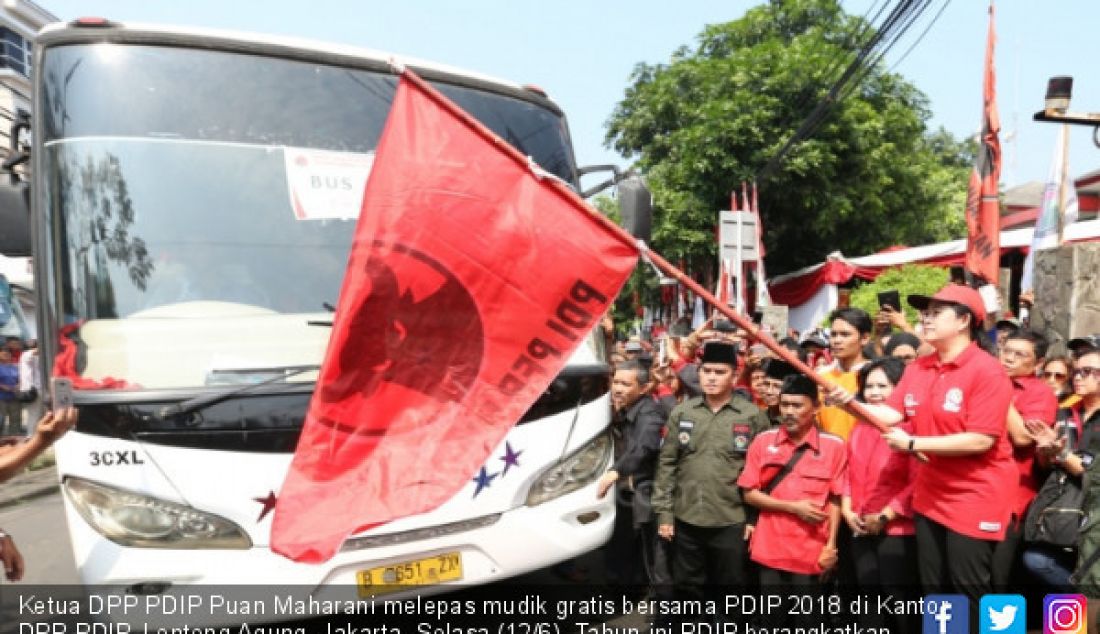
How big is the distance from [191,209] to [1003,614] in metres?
3.77

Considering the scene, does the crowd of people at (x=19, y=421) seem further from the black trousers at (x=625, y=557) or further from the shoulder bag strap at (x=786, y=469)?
the black trousers at (x=625, y=557)

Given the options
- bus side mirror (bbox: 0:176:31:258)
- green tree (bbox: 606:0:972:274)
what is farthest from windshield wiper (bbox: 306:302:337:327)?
green tree (bbox: 606:0:972:274)

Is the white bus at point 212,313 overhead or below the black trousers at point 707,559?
overhead

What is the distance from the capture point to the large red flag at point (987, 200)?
250 inches

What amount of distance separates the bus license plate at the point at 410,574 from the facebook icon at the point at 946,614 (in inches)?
78.1

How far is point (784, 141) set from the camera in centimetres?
1686

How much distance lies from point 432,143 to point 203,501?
1643 mm

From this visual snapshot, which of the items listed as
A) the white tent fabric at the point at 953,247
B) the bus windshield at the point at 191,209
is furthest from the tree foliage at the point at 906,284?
the bus windshield at the point at 191,209

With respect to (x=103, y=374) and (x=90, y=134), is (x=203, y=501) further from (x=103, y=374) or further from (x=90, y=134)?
(x=90, y=134)

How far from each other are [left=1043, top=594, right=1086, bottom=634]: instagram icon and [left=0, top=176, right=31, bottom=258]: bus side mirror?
181 inches

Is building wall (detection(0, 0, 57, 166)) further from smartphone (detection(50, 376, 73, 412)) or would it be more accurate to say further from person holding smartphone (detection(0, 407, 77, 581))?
smartphone (detection(50, 376, 73, 412))

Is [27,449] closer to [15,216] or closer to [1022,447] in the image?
[15,216]

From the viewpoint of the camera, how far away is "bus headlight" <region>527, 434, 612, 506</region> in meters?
3.62

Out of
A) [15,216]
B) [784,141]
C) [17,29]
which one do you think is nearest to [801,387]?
[15,216]
